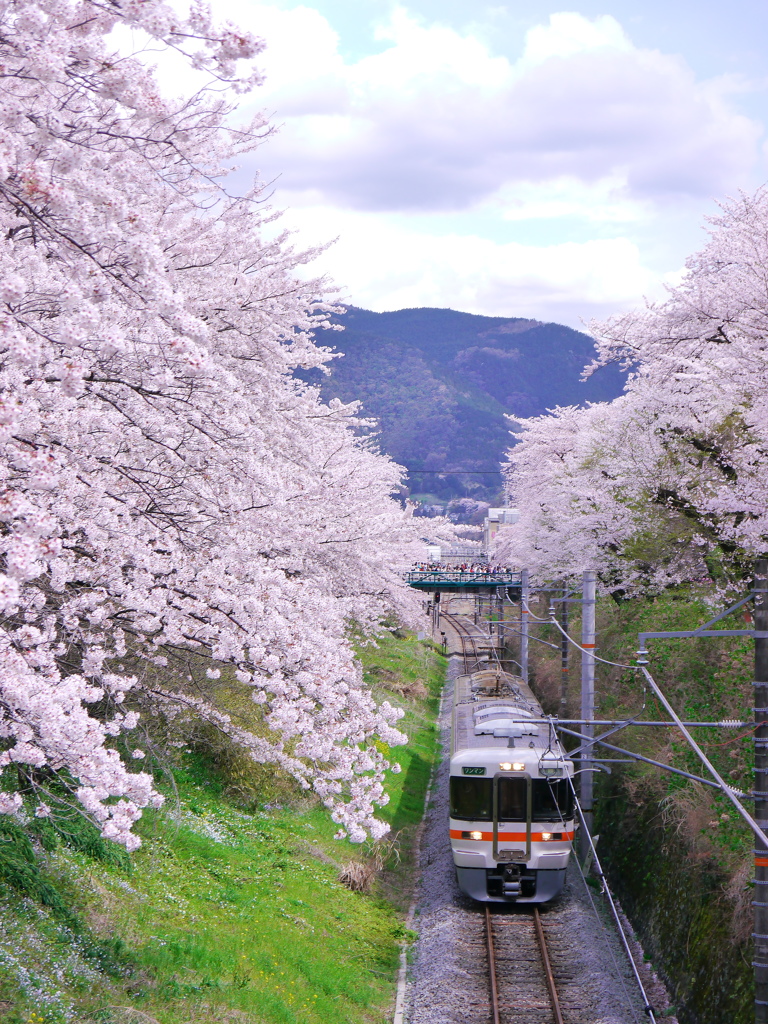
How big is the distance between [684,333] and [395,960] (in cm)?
Result: 1178

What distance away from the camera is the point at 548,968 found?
12.5 m

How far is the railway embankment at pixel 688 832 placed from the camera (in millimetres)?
11234

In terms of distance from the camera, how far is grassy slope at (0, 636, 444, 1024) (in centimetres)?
761

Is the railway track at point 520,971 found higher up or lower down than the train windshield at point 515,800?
lower down

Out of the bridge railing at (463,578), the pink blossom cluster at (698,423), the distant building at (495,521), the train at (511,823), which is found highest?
the distant building at (495,521)

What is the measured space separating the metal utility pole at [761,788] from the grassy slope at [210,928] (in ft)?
15.4

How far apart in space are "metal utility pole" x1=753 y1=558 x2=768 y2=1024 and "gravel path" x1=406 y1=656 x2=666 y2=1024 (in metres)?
3.00

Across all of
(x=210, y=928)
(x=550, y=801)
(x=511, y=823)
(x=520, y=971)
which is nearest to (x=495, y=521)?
(x=550, y=801)

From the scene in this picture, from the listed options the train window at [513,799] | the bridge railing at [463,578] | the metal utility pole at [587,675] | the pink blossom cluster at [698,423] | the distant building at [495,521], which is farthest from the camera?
the distant building at [495,521]

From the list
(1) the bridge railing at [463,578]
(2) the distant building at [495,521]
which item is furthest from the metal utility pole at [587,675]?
(2) the distant building at [495,521]

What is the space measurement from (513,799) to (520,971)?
9.57 feet

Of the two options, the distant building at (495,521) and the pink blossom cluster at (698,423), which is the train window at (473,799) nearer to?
the pink blossom cluster at (698,423)

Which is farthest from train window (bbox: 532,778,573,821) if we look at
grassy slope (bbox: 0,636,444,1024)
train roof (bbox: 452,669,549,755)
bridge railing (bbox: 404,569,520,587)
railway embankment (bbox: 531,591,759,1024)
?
bridge railing (bbox: 404,569,520,587)

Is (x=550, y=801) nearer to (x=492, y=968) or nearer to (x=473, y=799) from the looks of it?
(x=473, y=799)
